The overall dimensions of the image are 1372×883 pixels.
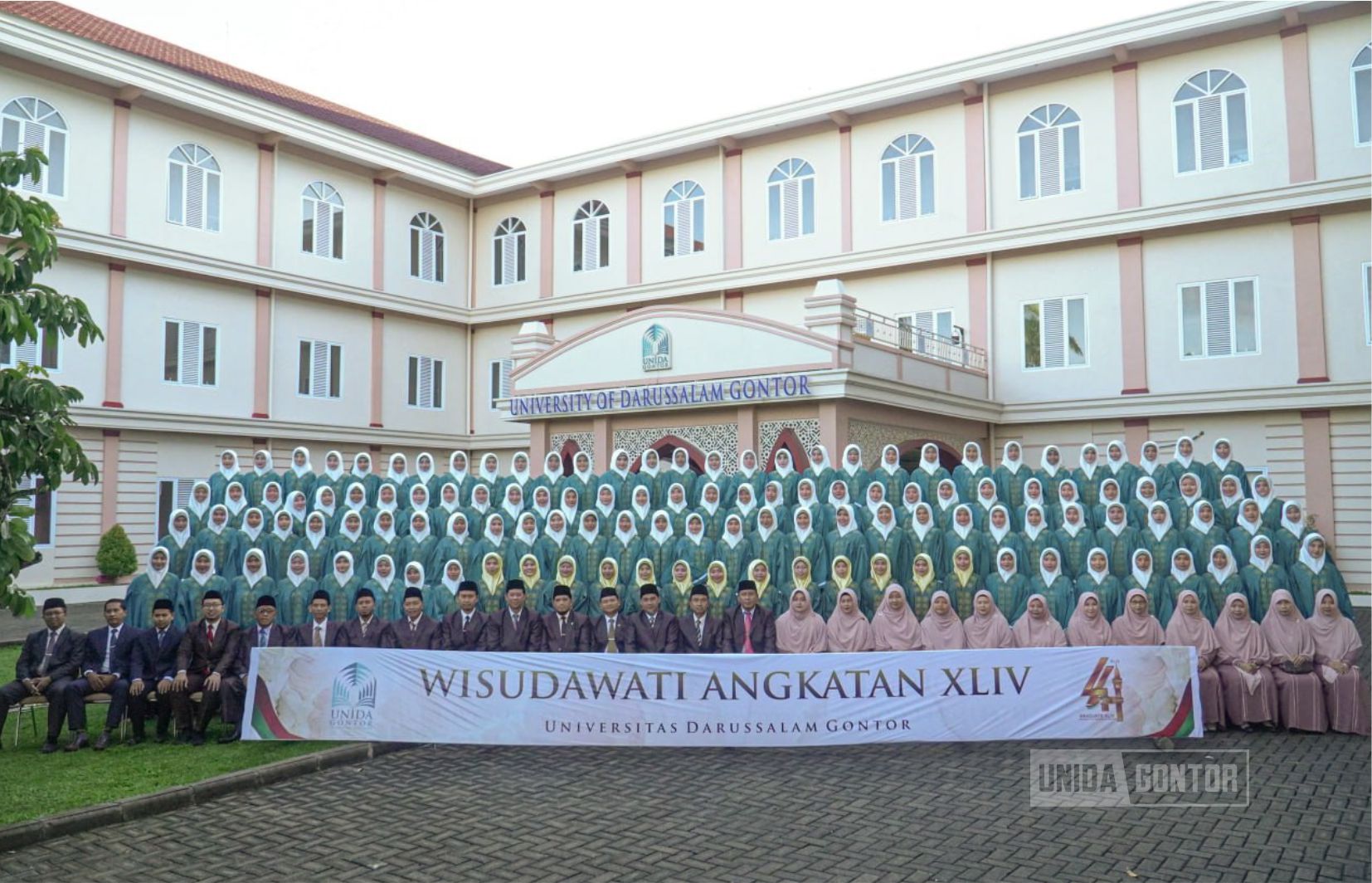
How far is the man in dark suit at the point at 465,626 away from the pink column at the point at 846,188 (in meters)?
14.4

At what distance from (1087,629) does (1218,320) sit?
11808mm

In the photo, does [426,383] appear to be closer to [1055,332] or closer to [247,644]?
[1055,332]

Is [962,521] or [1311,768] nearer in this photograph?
[1311,768]

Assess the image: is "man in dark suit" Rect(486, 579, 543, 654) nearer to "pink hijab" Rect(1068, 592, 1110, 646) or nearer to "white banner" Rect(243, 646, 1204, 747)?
"white banner" Rect(243, 646, 1204, 747)

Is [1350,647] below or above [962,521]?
below

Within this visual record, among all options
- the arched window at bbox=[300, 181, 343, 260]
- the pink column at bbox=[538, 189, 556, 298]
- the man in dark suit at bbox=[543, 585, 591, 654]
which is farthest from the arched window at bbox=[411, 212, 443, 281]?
the man in dark suit at bbox=[543, 585, 591, 654]

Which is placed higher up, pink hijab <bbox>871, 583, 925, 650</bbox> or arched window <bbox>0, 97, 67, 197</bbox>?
arched window <bbox>0, 97, 67, 197</bbox>

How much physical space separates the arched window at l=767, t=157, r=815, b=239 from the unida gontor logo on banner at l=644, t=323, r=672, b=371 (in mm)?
6124

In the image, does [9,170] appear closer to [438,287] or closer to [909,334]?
[909,334]

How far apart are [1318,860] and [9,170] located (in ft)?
27.0

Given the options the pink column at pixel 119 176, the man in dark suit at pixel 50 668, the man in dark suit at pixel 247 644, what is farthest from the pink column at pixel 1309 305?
the pink column at pixel 119 176

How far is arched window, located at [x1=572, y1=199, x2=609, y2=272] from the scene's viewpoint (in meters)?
25.0

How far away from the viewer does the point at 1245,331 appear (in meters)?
18.1

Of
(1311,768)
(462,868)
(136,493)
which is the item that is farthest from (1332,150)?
(136,493)
